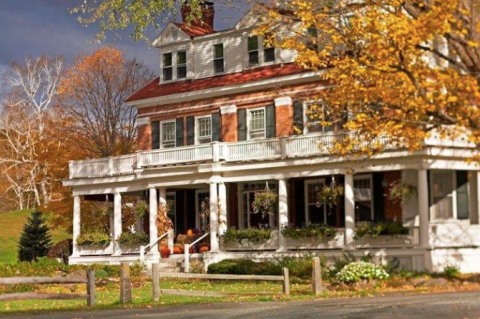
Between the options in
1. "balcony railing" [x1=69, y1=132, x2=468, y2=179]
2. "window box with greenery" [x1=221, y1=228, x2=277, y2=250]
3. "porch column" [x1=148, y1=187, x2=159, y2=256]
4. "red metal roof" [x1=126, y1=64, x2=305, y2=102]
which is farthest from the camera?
"porch column" [x1=148, y1=187, x2=159, y2=256]

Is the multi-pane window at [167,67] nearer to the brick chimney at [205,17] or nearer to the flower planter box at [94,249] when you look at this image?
the brick chimney at [205,17]

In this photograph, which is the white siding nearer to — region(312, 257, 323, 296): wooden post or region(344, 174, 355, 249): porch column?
region(344, 174, 355, 249): porch column

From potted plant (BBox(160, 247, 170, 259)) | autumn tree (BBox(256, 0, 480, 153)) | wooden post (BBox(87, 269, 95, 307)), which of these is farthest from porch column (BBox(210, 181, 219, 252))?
autumn tree (BBox(256, 0, 480, 153))

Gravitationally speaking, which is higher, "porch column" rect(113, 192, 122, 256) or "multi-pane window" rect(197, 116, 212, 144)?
"multi-pane window" rect(197, 116, 212, 144)

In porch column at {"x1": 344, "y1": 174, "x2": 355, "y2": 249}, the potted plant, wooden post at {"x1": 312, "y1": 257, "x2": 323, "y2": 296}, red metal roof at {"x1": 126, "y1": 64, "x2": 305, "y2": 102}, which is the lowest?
wooden post at {"x1": 312, "y1": 257, "x2": 323, "y2": 296}

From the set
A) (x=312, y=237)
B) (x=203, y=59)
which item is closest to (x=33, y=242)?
(x=203, y=59)

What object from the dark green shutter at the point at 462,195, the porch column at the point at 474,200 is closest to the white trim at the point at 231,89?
the dark green shutter at the point at 462,195

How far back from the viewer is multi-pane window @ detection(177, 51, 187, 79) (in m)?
44.2

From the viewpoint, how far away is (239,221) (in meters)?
40.9

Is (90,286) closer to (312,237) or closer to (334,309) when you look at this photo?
(334,309)

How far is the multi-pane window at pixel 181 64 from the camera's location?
44219 mm

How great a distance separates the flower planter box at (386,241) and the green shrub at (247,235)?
426 cm

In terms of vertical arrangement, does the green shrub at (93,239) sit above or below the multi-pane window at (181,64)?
below

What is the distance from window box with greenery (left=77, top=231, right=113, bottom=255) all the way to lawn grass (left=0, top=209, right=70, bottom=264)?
1000 inches
